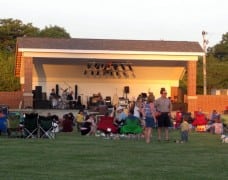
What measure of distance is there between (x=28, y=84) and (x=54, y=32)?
39.1 m

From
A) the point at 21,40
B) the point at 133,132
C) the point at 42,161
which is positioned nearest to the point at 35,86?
the point at 21,40

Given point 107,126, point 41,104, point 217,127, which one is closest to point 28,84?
point 41,104

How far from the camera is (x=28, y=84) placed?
32.4m

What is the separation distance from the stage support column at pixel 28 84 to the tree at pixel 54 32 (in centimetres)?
3531

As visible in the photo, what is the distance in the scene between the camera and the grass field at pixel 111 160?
1073cm

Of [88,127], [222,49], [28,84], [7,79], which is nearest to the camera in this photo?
[88,127]

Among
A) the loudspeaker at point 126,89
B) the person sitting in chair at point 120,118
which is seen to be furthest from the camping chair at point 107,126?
the loudspeaker at point 126,89

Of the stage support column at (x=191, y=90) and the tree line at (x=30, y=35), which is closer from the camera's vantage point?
the stage support column at (x=191, y=90)

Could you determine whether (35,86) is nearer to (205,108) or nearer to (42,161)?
(205,108)

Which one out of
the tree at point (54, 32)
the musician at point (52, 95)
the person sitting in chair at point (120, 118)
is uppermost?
the tree at point (54, 32)

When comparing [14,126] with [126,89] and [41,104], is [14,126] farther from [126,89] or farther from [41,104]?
[126,89]

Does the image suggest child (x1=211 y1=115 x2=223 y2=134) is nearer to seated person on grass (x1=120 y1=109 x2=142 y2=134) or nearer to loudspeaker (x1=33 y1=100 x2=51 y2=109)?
seated person on grass (x1=120 y1=109 x2=142 y2=134)

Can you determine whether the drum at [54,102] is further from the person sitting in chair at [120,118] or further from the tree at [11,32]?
the tree at [11,32]

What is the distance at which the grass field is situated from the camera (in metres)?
10.7
